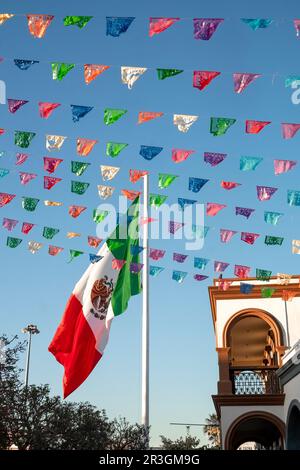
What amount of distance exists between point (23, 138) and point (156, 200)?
13.5ft

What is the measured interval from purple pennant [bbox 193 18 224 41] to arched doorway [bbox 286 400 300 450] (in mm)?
12987

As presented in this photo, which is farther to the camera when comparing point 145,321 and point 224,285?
point 224,285

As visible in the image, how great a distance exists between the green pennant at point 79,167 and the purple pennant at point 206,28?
4.76 meters

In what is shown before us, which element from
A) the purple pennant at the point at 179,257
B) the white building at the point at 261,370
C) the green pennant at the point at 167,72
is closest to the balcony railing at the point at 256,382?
the white building at the point at 261,370

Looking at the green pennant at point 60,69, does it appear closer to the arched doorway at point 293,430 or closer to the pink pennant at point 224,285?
the pink pennant at point 224,285

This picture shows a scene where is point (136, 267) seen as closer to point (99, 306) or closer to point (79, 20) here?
point (99, 306)

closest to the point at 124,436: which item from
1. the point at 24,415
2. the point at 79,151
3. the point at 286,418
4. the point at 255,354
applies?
the point at 24,415

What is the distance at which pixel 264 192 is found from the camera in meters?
12.9

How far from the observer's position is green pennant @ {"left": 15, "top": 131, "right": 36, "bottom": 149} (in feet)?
39.7

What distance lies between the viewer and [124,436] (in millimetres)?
19891

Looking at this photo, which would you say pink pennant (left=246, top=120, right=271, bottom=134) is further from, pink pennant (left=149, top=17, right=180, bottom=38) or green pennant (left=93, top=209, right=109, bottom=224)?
green pennant (left=93, top=209, right=109, bottom=224)

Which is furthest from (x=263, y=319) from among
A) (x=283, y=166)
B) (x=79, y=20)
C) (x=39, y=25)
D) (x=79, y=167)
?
(x=39, y=25)

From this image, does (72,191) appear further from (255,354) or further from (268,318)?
(255,354)

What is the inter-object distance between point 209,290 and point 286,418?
18.5ft
